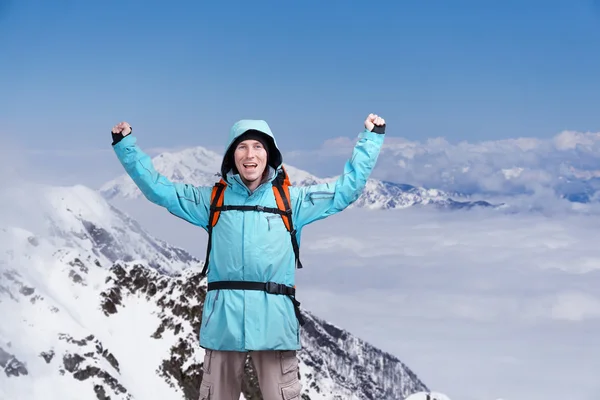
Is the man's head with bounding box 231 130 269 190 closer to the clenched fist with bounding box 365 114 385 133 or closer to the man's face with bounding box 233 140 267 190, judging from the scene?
the man's face with bounding box 233 140 267 190

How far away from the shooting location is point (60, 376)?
82.4 meters

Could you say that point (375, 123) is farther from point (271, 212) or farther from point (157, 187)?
point (157, 187)

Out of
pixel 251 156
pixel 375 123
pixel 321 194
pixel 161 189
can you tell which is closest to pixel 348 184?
pixel 321 194

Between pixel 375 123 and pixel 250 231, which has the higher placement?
pixel 375 123

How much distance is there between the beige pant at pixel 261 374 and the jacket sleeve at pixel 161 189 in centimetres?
173

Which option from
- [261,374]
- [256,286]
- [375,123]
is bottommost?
[261,374]

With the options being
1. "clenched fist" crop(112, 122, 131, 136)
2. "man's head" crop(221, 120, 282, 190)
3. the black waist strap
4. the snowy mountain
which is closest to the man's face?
"man's head" crop(221, 120, 282, 190)

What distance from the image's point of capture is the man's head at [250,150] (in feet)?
27.6

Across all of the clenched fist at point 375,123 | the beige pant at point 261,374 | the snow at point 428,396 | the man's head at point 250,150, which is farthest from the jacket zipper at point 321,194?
the snow at point 428,396

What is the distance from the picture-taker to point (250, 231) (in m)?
8.29

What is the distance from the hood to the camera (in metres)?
8.44

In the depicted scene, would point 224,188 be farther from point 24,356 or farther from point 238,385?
point 24,356

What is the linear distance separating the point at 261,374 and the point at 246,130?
2949 mm

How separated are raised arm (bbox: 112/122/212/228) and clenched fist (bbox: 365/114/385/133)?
2167 millimetres
